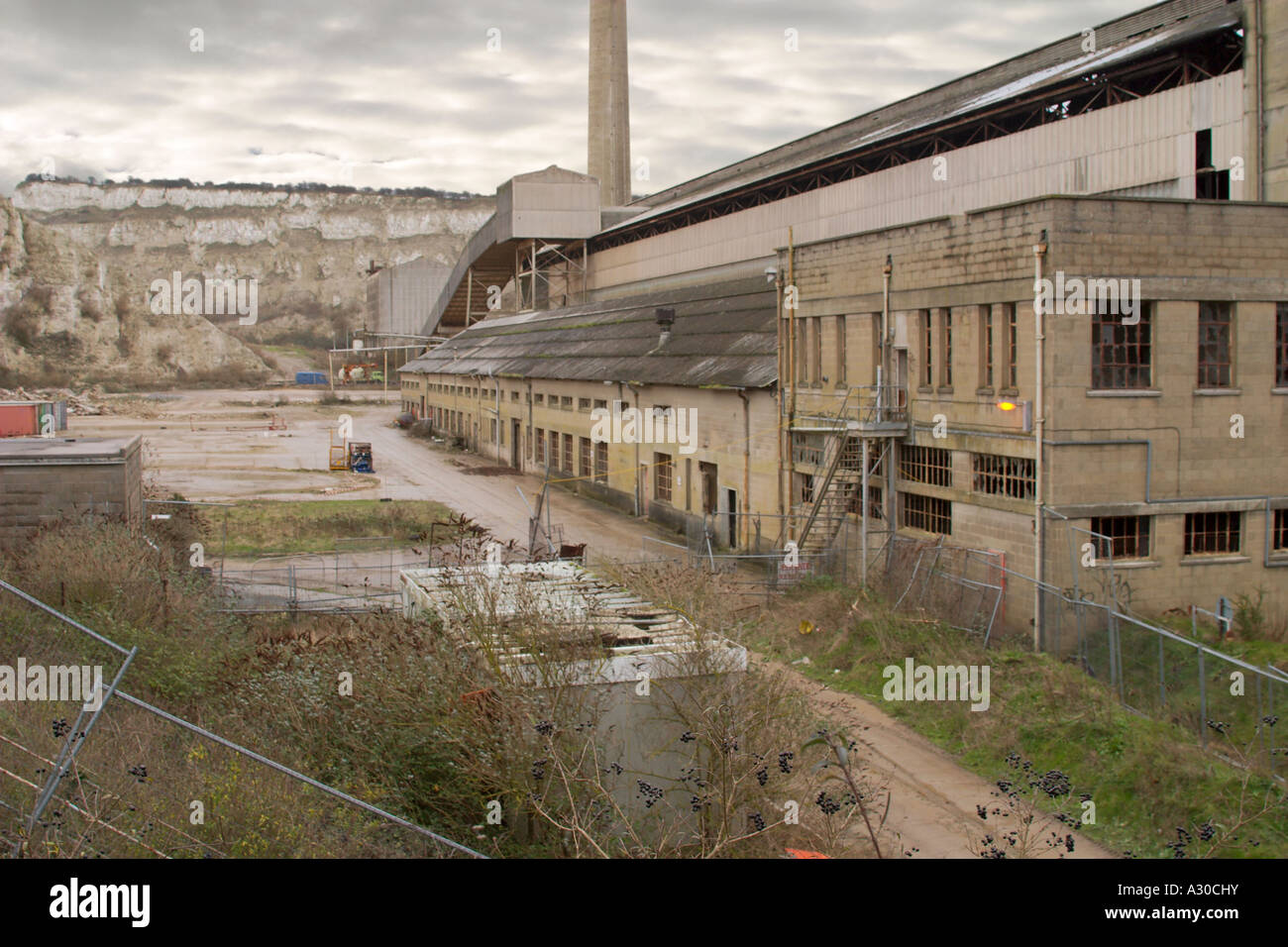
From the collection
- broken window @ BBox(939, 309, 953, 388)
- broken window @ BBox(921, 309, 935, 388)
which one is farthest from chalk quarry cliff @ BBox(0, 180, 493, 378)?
broken window @ BBox(939, 309, 953, 388)

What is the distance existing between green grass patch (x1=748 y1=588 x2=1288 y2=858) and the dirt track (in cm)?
46

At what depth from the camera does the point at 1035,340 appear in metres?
17.5

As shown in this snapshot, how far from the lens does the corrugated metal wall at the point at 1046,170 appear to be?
20.4 metres

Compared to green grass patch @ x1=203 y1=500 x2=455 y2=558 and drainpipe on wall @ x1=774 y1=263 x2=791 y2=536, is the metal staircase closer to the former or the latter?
drainpipe on wall @ x1=774 y1=263 x2=791 y2=536

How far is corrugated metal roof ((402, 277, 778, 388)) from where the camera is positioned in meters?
28.6

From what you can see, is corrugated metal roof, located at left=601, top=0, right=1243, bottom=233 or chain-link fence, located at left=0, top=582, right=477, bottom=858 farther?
corrugated metal roof, located at left=601, top=0, right=1243, bottom=233

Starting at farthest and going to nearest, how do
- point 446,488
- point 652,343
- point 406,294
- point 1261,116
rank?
point 406,294 < point 446,488 < point 652,343 < point 1261,116

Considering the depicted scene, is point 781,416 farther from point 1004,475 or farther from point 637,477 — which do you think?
point 637,477

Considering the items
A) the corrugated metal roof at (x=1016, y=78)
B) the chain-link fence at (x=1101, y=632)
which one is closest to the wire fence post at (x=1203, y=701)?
the chain-link fence at (x=1101, y=632)

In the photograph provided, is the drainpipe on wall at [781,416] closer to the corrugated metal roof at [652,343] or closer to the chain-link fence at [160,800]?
the corrugated metal roof at [652,343]

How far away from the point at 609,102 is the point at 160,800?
68.8 metres

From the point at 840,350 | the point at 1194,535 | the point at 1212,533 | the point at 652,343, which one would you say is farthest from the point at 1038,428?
the point at 652,343
